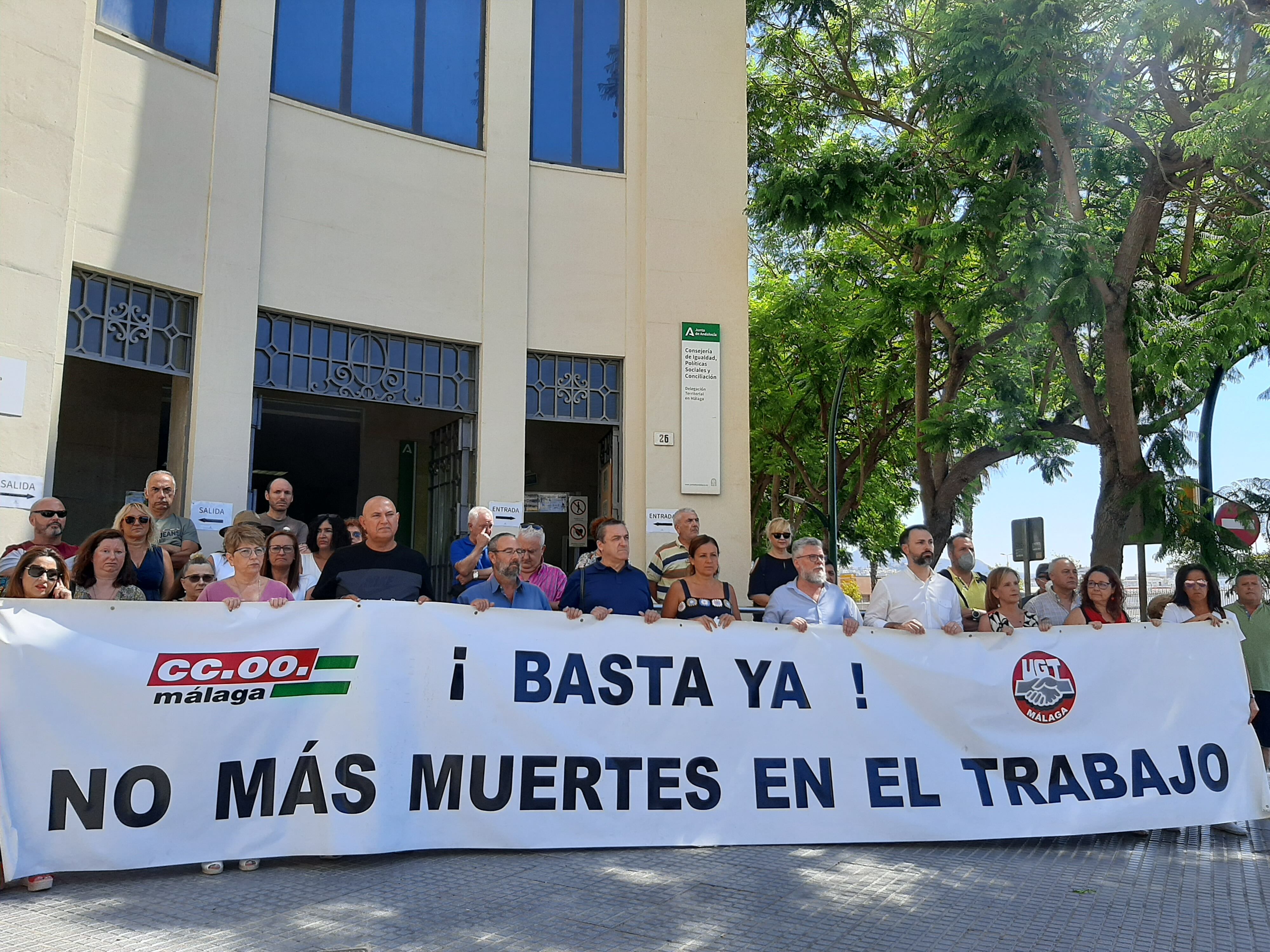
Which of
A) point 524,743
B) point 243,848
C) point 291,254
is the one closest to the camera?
point 243,848

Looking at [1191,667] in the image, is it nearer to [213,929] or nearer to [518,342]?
[213,929]

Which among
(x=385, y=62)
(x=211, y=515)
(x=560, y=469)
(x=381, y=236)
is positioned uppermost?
(x=385, y=62)

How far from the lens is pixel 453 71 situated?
12.6 metres

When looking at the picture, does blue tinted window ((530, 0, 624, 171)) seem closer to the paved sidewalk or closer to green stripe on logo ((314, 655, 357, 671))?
green stripe on logo ((314, 655, 357, 671))

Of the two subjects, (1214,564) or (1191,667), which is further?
(1214,564)

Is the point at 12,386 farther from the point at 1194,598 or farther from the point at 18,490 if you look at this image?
the point at 1194,598

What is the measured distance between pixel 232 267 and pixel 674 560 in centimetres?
540

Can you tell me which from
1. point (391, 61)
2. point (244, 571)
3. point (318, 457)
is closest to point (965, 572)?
point (244, 571)

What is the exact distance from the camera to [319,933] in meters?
4.51

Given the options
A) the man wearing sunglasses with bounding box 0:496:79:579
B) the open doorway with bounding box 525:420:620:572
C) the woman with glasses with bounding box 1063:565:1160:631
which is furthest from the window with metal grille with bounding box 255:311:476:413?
the woman with glasses with bounding box 1063:565:1160:631

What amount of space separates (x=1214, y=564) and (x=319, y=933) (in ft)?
33.6

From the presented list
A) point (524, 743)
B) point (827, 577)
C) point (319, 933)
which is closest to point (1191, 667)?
point (827, 577)

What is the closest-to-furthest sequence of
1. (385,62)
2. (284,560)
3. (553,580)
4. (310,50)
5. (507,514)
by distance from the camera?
(284,560) < (553,580) < (310,50) < (507,514) < (385,62)

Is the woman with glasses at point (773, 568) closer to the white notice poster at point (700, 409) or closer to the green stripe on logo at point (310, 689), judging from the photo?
the green stripe on logo at point (310, 689)
